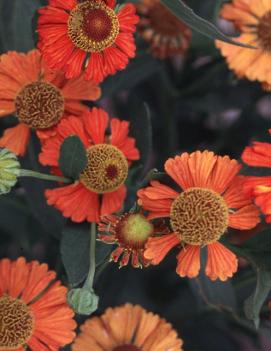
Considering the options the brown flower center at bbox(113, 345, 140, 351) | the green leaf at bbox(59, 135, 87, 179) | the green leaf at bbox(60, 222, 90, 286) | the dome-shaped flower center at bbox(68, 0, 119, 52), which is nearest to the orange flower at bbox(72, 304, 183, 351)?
the brown flower center at bbox(113, 345, 140, 351)

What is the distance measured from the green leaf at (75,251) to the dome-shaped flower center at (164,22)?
41 cm

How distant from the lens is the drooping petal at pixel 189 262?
32.9 inches

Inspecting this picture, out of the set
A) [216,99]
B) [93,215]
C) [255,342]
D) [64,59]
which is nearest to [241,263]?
[255,342]

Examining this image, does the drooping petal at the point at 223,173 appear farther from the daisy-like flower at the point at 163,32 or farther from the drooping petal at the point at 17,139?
the daisy-like flower at the point at 163,32

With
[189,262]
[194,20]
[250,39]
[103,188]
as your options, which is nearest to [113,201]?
[103,188]

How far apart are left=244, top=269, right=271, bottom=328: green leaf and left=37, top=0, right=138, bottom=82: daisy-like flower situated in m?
0.30

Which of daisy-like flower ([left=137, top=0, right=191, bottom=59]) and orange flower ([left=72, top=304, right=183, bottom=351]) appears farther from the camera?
daisy-like flower ([left=137, top=0, right=191, bottom=59])

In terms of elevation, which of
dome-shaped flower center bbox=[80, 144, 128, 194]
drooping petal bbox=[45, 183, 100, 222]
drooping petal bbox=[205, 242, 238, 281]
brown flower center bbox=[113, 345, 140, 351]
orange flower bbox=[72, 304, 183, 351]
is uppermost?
dome-shaped flower center bbox=[80, 144, 128, 194]

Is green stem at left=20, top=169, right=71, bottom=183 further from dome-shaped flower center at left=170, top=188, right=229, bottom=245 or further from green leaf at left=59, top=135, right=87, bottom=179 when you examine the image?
dome-shaped flower center at left=170, top=188, right=229, bottom=245

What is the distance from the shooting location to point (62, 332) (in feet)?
3.00

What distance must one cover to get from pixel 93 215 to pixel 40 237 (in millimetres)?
428

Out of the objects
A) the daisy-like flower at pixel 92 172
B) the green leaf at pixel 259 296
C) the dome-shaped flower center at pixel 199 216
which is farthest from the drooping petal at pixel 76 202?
the green leaf at pixel 259 296

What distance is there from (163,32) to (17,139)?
36 centimetres

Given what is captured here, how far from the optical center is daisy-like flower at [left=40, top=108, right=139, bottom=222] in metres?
0.90
